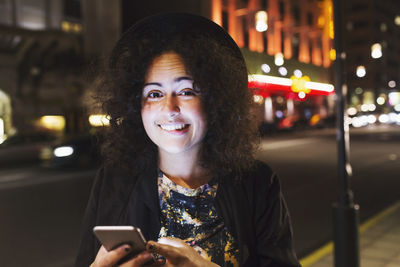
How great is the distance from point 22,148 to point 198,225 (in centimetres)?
1470

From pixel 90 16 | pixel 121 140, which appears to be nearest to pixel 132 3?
pixel 90 16

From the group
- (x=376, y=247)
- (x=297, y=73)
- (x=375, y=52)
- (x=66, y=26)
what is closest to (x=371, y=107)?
(x=297, y=73)

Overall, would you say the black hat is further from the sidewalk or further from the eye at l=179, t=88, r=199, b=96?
the sidewalk

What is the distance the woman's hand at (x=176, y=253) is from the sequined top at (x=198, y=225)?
0.40 feet

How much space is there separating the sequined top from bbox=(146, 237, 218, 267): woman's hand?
12cm

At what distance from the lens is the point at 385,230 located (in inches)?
241

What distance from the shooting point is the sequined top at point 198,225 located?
4.89 ft

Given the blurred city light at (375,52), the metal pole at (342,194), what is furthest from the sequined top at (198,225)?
the blurred city light at (375,52)

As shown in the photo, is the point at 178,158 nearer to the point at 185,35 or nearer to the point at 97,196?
the point at 97,196

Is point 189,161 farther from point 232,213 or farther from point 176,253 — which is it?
point 176,253

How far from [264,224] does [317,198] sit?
7851mm

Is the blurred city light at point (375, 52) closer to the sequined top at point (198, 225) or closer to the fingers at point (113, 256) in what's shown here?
the sequined top at point (198, 225)

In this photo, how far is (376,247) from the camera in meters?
5.33

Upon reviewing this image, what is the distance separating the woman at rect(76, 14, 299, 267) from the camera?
4.96ft
